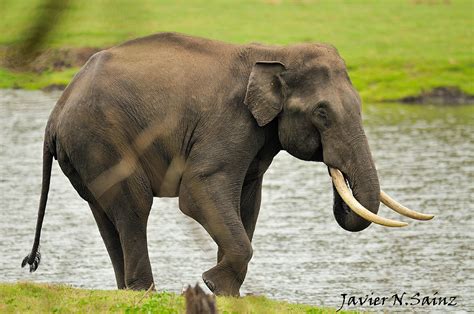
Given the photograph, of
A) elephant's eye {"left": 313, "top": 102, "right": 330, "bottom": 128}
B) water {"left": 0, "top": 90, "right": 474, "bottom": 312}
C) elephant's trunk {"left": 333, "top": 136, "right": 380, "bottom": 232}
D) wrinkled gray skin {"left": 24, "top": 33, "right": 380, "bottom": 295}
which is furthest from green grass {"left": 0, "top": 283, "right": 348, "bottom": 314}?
elephant's eye {"left": 313, "top": 102, "right": 330, "bottom": 128}

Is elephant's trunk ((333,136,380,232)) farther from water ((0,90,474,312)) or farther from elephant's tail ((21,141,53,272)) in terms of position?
elephant's tail ((21,141,53,272))

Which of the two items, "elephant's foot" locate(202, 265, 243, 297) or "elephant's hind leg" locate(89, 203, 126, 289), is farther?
"elephant's hind leg" locate(89, 203, 126, 289)

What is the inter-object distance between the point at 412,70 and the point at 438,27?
6454 millimetres

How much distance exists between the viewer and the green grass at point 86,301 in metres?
6.90

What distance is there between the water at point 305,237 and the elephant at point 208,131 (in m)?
0.50

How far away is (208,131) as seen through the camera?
8.30 metres

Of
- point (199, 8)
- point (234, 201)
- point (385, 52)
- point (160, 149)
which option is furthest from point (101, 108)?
point (385, 52)

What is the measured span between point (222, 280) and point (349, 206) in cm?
114

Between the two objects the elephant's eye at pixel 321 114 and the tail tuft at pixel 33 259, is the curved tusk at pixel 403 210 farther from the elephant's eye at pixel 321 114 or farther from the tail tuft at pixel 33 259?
the tail tuft at pixel 33 259

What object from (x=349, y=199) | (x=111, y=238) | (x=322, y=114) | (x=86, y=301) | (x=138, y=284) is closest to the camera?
(x=86, y=301)

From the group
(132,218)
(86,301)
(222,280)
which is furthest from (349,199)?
(86,301)

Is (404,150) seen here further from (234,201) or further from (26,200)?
(234,201)

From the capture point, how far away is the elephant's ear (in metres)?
8.19

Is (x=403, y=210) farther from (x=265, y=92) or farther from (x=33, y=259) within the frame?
(x=33, y=259)
